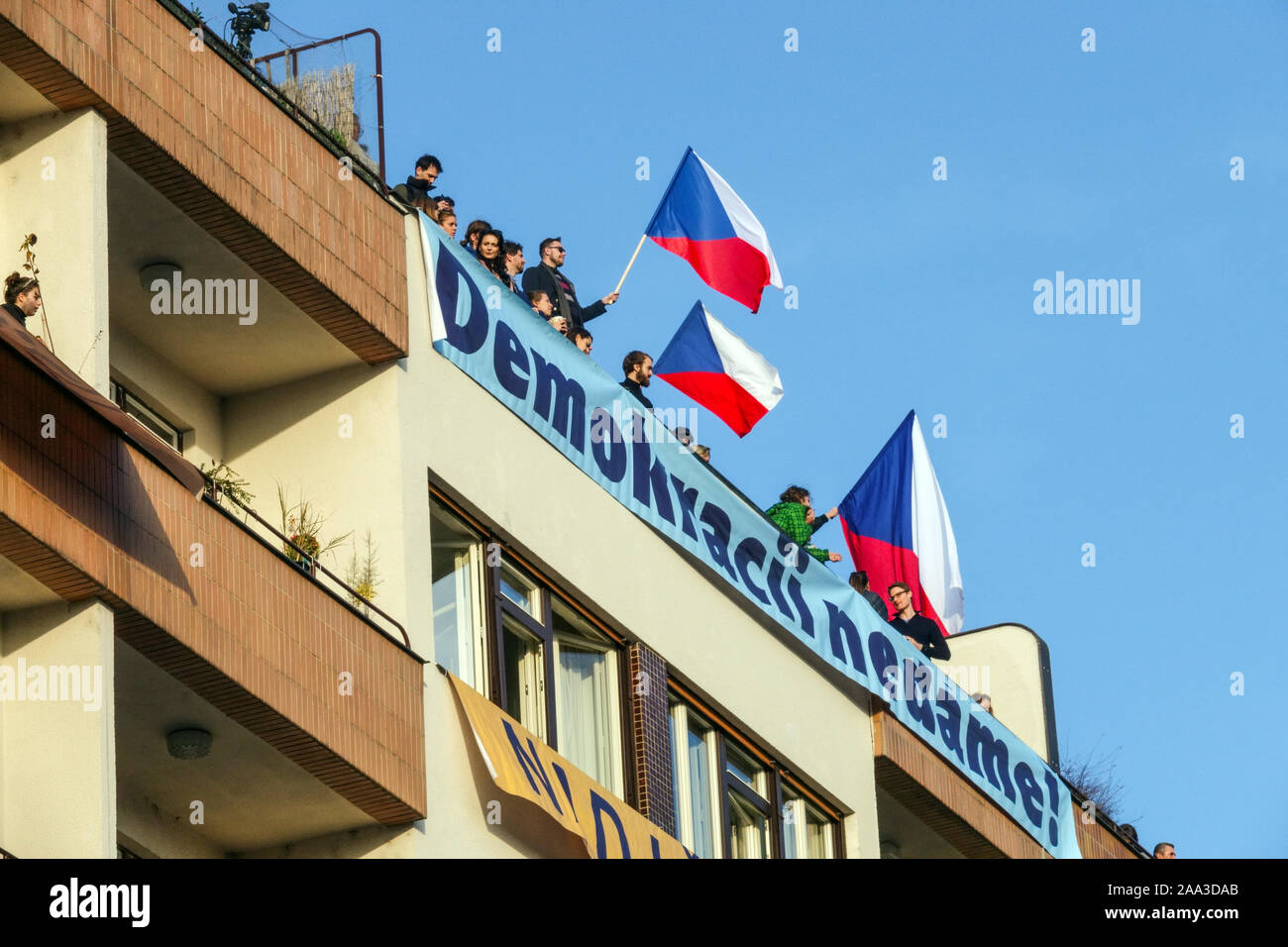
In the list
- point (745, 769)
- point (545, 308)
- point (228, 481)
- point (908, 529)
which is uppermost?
point (908, 529)

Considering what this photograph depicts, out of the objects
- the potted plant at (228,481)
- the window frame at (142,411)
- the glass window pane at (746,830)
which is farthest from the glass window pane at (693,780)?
the window frame at (142,411)

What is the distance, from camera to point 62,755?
57.9 ft

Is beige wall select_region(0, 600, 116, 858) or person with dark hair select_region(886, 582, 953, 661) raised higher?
person with dark hair select_region(886, 582, 953, 661)

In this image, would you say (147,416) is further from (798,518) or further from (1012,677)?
(1012,677)

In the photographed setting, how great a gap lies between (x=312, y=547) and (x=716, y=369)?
24.8 feet

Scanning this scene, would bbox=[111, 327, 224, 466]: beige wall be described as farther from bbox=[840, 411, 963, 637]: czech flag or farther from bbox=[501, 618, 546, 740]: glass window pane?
bbox=[840, 411, 963, 637]: czech flag

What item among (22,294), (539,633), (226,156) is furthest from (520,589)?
(22,294)

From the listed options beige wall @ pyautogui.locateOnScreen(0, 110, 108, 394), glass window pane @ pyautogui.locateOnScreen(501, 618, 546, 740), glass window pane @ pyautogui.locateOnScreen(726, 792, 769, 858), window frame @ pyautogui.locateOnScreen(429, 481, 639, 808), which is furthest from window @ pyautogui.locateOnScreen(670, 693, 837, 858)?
beige wall @ pyautogui.locateOnScreen(0, 110, 108, 394)

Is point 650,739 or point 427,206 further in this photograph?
point 650,739

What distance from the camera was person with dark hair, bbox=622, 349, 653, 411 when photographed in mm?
26281

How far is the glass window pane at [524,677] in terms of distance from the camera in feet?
77.3

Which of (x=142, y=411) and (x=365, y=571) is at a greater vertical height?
(x=142, y=411)

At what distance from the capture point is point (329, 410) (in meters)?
22.7
